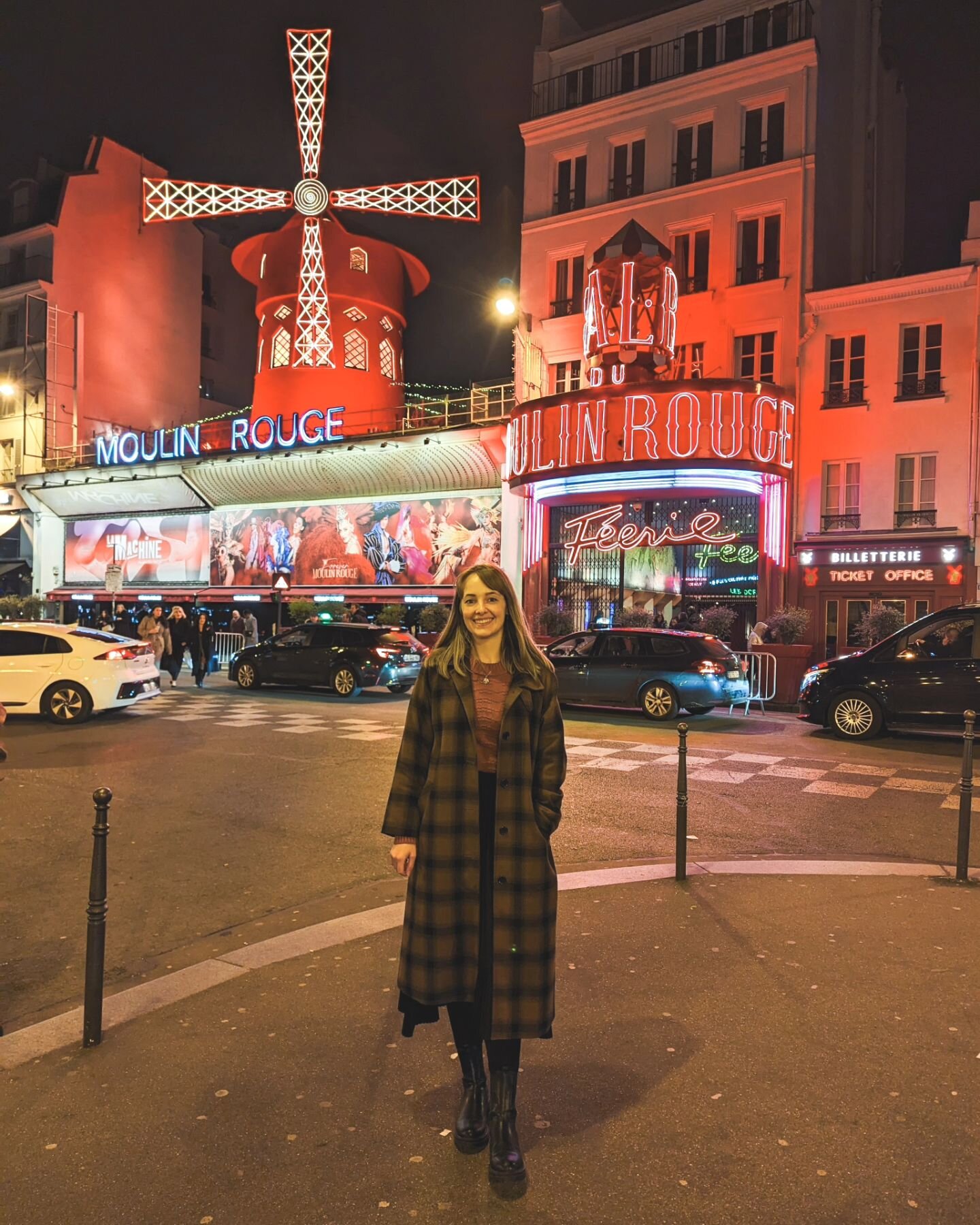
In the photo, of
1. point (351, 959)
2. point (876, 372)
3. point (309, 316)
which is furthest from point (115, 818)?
point (309, 316)

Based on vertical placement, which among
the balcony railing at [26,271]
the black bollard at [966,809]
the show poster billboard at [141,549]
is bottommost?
the black bollard at [966,809]

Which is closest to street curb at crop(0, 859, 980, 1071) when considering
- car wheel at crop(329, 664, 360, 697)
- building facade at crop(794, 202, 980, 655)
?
car wheel at crop(329, 664, 360, 697)

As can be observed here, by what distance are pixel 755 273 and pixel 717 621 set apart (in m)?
9.01

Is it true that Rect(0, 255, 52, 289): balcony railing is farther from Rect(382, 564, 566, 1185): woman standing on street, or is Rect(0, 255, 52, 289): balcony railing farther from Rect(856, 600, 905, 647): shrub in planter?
Rect(382, 564, 566, 1185): woman standing on street

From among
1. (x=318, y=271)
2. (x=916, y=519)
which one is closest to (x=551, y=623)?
(x=916, y=519)

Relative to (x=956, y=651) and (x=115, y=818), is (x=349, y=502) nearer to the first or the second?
Result: (x=956, y=651)

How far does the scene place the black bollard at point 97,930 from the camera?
3.77m

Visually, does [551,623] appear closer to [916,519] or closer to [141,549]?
[916,519]

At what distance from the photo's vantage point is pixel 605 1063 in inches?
146

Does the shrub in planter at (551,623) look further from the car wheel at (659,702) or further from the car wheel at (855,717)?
the car wheel at (855,717)

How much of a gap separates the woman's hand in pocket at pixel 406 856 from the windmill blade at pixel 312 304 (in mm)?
30151

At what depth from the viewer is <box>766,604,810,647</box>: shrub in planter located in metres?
18.8

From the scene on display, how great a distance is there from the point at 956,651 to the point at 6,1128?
39.7ft

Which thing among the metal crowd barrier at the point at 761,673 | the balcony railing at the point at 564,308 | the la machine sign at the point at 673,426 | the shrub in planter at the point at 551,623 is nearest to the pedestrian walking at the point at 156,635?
the shrub in planter at the point at 551,623
